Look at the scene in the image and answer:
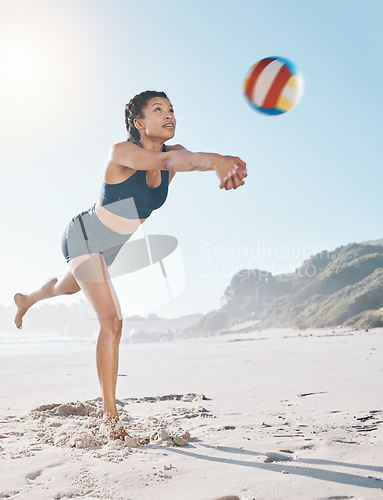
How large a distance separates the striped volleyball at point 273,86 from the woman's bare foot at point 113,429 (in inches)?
100

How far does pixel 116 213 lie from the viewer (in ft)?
9.69

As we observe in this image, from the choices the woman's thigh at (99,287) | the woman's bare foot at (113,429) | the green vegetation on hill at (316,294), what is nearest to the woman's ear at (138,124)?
the woman's thigh at (99,287)

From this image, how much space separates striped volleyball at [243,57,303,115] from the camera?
3.36m

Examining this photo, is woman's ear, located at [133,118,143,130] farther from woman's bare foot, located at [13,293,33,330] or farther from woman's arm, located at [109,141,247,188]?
woman's bare foot, located at [13,293,33,330]

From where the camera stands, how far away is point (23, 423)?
309 cm

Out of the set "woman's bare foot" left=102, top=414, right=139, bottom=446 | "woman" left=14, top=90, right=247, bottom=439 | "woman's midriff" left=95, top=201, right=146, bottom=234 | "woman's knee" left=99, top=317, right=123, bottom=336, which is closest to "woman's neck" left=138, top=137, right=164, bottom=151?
"woman" left=14, top=90, right=247, bottom=439

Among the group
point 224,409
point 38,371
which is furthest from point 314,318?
point 224,409

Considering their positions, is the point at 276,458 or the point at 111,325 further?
the point at 111,325

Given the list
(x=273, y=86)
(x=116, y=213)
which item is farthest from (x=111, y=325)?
(x=273, y=86)

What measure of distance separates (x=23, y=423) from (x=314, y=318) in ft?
86.1

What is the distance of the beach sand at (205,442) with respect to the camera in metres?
1.69

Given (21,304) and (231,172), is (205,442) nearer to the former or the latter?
(231,172)

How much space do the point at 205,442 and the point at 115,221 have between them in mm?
1558

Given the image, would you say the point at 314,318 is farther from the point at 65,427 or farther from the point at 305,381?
the point at 65,427
